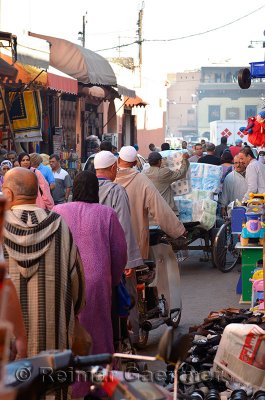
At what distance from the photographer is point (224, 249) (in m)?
14.4

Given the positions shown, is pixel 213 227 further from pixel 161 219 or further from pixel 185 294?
pixel 161 219

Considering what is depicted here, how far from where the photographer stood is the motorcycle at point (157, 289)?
938cm

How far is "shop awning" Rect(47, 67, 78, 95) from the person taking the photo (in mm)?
18938

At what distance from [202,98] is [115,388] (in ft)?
433

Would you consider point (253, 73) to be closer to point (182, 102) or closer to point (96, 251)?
point (96, 251)

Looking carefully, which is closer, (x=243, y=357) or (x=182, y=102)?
(x=243, y=357)

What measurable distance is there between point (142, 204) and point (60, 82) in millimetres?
10570

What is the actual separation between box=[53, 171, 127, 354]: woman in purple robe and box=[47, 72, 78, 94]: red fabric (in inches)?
472

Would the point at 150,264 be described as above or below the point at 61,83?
below

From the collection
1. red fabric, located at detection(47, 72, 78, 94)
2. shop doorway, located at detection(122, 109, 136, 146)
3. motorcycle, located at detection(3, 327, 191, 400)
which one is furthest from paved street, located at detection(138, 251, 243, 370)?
shop doorway, located at detection(122, 109, 136, 146)

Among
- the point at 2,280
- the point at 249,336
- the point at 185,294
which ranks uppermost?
the point at 2,280

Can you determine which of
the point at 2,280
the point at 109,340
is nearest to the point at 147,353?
the point at 109,340

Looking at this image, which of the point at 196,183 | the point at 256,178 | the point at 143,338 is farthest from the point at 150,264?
the point at 196,183

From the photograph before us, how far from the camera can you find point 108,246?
21.7ft
